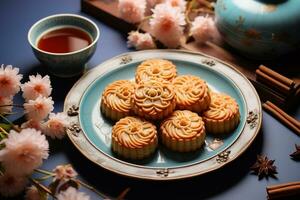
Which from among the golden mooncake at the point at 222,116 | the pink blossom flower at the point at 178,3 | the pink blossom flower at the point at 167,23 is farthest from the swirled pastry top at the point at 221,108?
the pink blossom flower at the point at 178,3

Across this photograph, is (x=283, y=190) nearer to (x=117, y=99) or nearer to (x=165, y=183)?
(x=165, y=183)

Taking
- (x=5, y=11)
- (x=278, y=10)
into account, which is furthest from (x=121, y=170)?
(x=5, y=11)

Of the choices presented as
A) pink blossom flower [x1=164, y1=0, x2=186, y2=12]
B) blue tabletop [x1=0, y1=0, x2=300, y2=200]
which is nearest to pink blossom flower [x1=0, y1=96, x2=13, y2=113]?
blue tabletop [x1=0, y1=0, x2=300, y2=200]

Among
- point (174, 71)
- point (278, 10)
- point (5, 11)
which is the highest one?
point (278, 10)

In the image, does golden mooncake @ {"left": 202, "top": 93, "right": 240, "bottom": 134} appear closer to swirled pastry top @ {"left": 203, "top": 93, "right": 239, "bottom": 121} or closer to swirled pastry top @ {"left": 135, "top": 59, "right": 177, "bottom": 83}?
swirled pastry top @ {"left": 203, "top": 93, "right": 239, "bottom": 121}

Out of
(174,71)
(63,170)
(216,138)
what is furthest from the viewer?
(174,71)

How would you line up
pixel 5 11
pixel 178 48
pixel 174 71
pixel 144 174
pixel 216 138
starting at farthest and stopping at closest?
pixel 5 11, pixel 178 48, pixel 174 71, pixel 216 138, pixel 144 174

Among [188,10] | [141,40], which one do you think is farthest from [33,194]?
[188,10]

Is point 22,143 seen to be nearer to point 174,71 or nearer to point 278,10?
point 174,71
